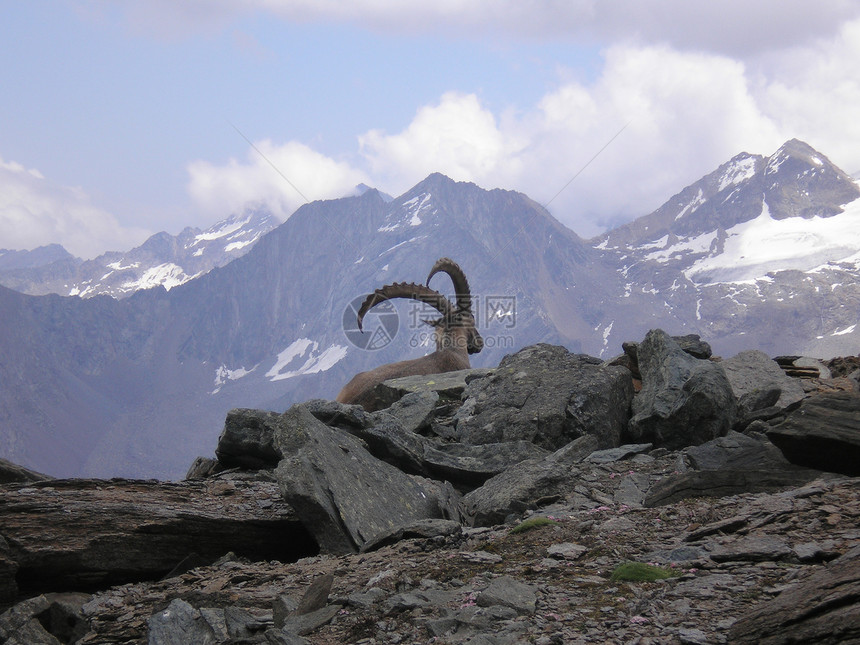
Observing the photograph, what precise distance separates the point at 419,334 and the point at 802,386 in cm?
1609

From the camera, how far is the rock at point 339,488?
7621 mm

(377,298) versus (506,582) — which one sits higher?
(377,298)

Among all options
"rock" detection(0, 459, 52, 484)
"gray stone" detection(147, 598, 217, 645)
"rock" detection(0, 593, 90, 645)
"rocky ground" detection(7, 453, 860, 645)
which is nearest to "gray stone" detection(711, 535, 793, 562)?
"rocky ground" detection(7, 453, 860, 645)

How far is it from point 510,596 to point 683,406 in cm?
641

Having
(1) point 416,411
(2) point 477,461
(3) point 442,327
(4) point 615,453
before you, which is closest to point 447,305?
(3) point 442,327

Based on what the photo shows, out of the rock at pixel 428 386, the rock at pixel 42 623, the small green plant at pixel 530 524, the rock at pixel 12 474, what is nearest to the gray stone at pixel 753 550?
the small green plant at pixel 530 524

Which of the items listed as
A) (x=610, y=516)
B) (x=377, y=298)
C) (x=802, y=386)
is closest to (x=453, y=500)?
(x=610, y=516)

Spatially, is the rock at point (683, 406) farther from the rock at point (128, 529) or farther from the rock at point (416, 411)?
the rock at point (128, 529)

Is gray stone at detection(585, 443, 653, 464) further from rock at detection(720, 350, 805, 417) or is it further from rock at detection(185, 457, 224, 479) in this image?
rock at detection(185, 457, 224, 479)

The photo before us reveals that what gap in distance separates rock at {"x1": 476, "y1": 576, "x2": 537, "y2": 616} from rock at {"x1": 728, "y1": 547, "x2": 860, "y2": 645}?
1.35m

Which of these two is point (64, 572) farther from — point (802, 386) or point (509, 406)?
point (802, 386)

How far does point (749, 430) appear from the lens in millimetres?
10617

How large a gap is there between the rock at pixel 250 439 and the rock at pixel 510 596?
6102mm

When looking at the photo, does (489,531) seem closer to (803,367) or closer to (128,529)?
(128,529)
